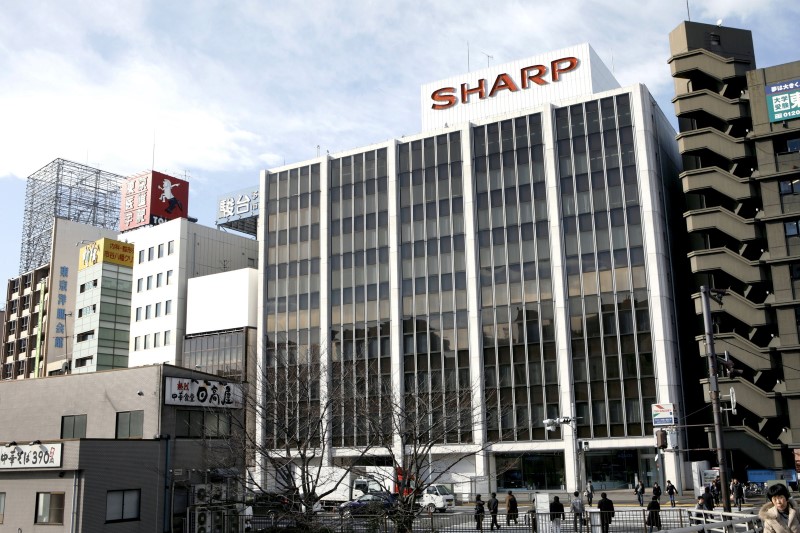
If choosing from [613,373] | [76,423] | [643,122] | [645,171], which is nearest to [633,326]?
[613,373]

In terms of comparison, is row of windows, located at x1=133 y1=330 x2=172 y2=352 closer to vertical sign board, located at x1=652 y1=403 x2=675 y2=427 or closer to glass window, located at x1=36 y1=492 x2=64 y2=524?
glass window, located at x1=36 y1=492 x2=64 y2=524

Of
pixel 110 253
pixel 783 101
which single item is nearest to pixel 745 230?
pixel 783 101

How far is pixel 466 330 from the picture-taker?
70.8m

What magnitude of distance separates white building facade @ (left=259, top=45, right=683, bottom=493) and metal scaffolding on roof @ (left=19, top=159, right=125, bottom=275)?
51272 mm

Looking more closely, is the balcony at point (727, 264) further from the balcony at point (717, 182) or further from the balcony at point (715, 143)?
the balcony at point (715, 143)

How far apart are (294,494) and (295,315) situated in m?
48.7

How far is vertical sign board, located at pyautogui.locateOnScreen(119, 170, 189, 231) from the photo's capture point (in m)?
104

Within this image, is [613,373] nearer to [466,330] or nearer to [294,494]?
[466,330]

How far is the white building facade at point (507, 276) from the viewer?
63531mm

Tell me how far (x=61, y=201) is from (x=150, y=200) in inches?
951

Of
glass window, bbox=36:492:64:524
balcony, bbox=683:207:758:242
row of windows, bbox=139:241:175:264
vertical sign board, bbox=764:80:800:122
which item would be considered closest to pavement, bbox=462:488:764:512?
balcony, bbox=683:207:758:242

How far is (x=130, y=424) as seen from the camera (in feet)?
134

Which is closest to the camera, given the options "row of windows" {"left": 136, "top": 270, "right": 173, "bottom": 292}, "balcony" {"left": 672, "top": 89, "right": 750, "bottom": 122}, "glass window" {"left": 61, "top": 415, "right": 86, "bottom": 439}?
"glass window" {"left": 61, "top": 415, "right": 86, "bottom": 439}

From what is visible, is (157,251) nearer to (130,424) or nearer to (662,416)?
(130,424)
